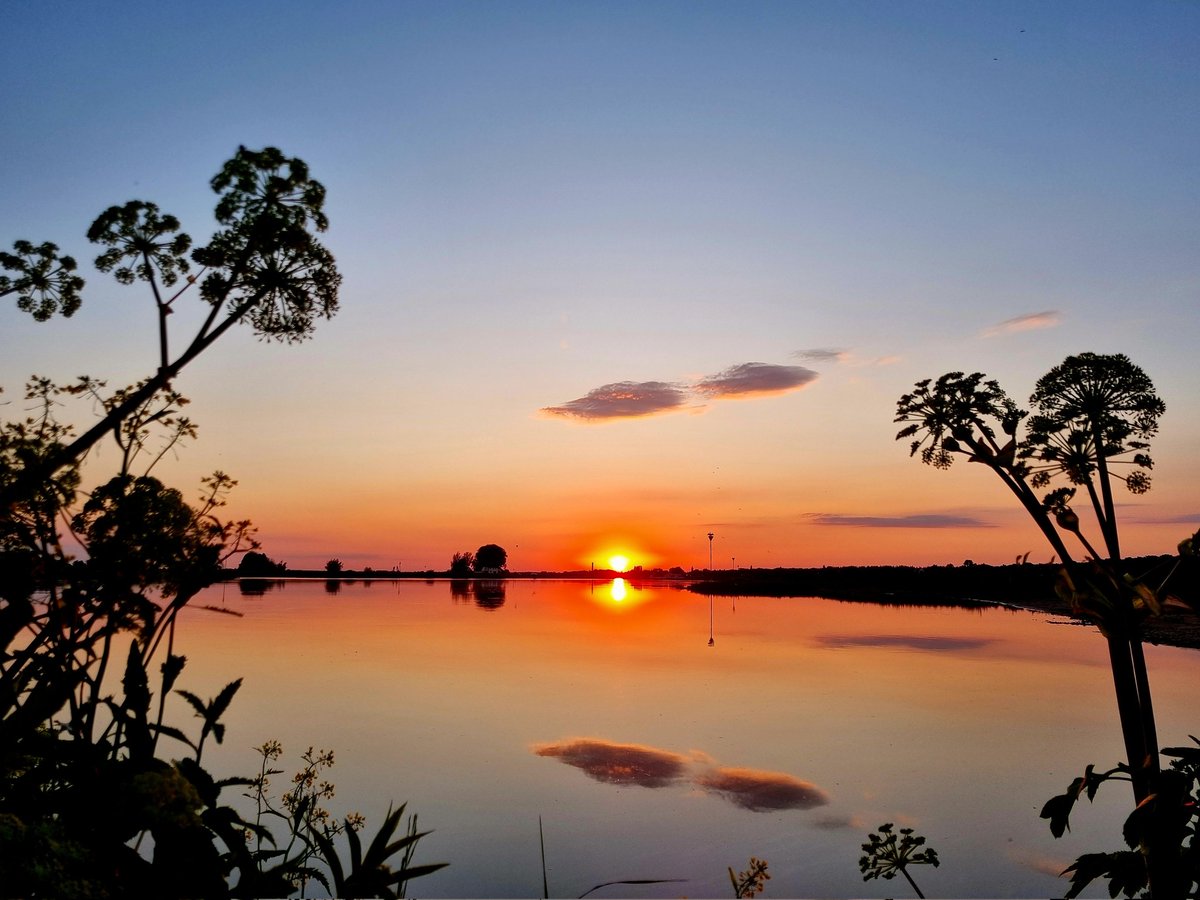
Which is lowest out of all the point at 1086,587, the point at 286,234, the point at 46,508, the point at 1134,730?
the point at 1134,730

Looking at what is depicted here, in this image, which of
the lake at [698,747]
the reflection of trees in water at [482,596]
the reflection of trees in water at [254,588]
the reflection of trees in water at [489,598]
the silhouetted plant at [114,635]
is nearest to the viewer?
the silhouetted plant at [114,635]

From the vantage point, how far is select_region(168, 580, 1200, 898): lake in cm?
1009

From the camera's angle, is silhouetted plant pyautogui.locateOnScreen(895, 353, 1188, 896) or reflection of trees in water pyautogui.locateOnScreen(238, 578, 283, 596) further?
reflection of trees in water pyautogui.locateOnScreen(238, 578, 283, 596)

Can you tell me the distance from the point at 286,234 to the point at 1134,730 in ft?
15.6

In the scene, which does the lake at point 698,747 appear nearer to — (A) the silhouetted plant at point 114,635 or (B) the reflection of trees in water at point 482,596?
(A) the silhouetted plant at point 114,635

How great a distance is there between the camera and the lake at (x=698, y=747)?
10.1 meters

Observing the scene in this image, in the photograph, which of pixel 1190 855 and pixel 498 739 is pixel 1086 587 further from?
pixel 498 739

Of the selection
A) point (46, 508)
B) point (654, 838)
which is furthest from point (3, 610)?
point (654, 838)

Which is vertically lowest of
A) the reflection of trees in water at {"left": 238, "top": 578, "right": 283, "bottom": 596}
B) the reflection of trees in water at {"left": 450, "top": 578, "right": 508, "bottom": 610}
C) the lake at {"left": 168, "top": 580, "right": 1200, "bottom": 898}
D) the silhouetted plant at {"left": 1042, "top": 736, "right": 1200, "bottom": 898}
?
the reflection of trees in water at {"left": 450, "top": 578, "right": 508, "bottom": 610}

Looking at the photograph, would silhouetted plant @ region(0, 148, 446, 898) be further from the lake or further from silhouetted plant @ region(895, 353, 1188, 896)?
the lake

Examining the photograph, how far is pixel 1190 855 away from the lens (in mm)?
3516

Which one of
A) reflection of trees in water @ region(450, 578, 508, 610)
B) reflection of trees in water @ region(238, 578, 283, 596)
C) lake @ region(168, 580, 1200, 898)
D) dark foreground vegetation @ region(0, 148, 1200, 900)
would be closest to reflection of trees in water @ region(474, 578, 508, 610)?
reflection of trees in water @ region(450, 578, 508, 610)

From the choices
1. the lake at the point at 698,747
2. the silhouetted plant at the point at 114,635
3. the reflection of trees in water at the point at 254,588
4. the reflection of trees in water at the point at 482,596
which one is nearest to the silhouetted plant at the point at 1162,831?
the silhouetted plant at the point at 114,635

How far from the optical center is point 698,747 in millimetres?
15688
